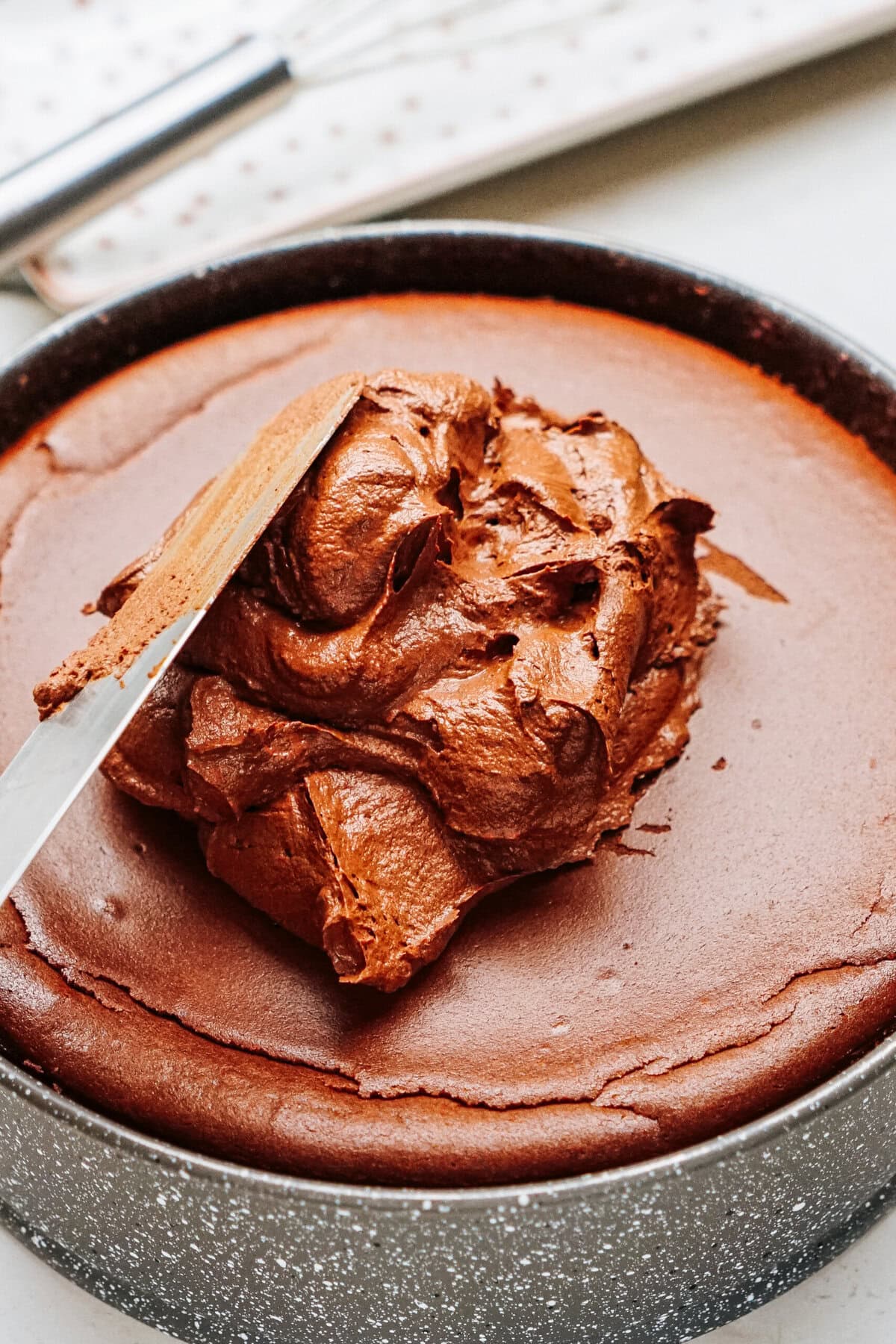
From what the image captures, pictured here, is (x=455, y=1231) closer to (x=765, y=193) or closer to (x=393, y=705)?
(x=393, y=705)

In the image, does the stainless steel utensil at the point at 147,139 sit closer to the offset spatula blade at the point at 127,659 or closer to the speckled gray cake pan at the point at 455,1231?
the offset spatula blade at the point at 127,659

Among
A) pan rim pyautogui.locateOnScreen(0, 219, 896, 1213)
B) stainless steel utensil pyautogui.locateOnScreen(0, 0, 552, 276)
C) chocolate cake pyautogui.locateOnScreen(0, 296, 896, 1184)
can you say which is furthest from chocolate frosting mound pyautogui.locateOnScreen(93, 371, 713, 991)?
stainless steel utensil pyautogui.locateOnScreen(0, 0, 552, 276)

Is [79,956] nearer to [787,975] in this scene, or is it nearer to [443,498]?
[443,498]

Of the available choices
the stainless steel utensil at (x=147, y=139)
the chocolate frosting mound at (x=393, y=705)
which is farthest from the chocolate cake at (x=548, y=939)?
the stainless steel utensil at (x=147, y=139)

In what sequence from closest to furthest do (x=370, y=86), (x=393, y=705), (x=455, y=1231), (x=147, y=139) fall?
(x=455, y=1231) → (x=393, y=705) → (x=147, y=139) → (x=370, y=86)

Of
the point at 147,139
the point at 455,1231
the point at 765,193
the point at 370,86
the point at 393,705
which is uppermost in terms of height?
the point at 765,193

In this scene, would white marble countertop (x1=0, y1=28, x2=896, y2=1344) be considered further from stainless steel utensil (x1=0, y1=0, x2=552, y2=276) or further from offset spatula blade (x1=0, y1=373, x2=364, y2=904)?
offset spatula blade (x1=0, y1=373, x2=364, y2=904)

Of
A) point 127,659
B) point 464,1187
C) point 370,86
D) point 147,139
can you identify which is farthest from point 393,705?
point 370,86
